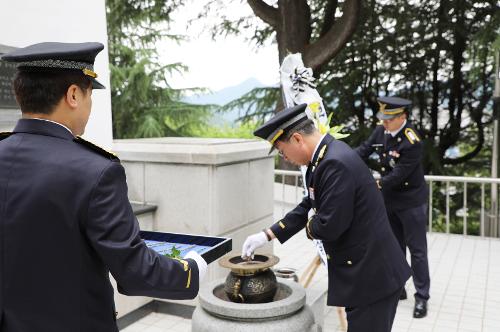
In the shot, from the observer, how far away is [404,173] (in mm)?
4871

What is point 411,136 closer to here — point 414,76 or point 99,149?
point 99,149

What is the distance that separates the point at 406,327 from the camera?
4.69 metres

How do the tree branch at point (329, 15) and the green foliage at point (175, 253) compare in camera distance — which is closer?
the green foliage at point (175, 253)

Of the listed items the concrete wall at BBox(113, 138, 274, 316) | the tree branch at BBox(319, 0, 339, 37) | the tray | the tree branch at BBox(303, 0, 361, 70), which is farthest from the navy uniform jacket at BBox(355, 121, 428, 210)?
the tree branch at BBox(319, 0, 339, 37)

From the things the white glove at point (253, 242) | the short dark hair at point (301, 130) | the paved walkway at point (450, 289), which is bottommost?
the paved walkway at point (450, 289)

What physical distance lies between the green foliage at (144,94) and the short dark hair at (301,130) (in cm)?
1435

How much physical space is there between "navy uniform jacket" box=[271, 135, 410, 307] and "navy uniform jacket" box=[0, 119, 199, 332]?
1.32 m

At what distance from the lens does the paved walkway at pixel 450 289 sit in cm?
475

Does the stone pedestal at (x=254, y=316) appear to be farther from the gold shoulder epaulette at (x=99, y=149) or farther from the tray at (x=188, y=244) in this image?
the gold shoulder epaulette at (x=99, y=149)

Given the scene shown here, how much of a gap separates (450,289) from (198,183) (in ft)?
10.5

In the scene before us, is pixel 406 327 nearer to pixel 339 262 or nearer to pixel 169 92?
pixel 339 262

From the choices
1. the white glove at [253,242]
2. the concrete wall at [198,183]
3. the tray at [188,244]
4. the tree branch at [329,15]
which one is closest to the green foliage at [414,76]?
the tree branch at [329,15]

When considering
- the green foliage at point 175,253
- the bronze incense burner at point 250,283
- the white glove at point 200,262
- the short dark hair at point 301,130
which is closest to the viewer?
the white glove at point 200,262

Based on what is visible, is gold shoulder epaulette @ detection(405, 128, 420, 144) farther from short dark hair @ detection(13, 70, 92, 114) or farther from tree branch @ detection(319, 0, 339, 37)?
tree branch @ detection(319, 0, 339, 37)
